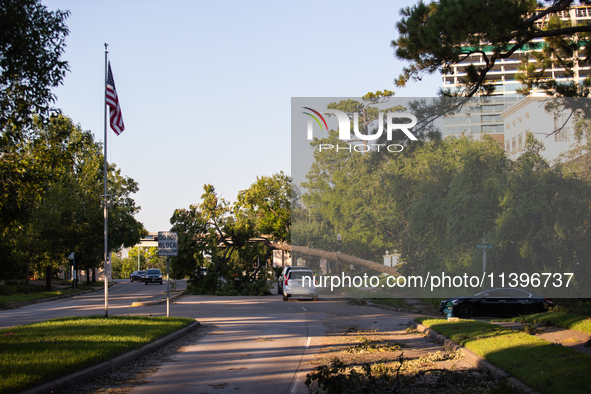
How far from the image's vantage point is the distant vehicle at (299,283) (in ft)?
99.6

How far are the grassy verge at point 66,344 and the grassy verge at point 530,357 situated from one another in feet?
23.2

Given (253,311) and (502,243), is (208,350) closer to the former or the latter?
(253,311)

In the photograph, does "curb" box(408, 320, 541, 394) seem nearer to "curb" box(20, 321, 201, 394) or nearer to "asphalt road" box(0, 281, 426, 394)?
"asphalt road" box(0, 281, 426, 394)

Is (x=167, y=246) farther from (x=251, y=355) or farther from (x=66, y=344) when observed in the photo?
(x=251, y=355)

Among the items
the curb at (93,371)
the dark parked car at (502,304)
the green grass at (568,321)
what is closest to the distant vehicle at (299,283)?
the dark parked car at (502,304)

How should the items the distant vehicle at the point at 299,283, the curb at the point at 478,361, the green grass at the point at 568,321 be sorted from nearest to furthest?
the curb at the point at 478,361, the green grass at the point at 568,321, the distant vehicle at the point at 299,283

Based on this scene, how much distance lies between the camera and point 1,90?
1125 centimetres

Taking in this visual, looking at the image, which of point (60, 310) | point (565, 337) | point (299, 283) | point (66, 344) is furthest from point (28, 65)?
point (299, 283)

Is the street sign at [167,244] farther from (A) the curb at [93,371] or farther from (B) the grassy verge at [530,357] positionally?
(B) the grassy verge at [530,357]

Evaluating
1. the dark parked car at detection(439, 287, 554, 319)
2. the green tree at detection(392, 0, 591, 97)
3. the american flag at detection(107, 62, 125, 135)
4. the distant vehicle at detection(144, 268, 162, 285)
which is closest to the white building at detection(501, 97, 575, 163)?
the green tree at detection(392, 0, 591, 97)

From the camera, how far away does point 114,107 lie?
745 inches

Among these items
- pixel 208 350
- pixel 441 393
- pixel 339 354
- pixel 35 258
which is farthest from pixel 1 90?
pixel 35 258

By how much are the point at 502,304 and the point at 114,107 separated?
1613 centimetres

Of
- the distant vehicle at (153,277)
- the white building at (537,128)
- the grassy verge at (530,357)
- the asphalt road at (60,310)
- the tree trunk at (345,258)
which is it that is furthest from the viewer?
the distant vehicle at (153,277)
